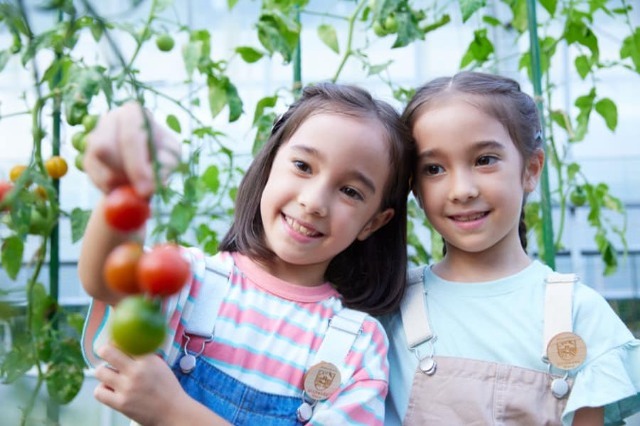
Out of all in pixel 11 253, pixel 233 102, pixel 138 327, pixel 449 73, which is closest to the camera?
pixel 138 327

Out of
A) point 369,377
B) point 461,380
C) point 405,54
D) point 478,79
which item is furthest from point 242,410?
point 405,54

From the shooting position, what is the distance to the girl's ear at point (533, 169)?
1.17 meters

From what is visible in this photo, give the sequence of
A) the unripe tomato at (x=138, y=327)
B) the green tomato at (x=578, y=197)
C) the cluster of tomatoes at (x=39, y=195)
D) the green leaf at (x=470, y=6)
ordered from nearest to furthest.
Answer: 1. the unripe tomato at (x=138, y=327)
2. the cluster of tomatoes at (x=39, y=195)
3. the green leaf at (x=470, y=6)
4. the green tomato at (x=578, y=197)

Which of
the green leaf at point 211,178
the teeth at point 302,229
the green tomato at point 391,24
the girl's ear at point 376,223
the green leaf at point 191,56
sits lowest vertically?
the green leaf at point 211,178

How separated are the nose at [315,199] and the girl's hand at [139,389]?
254mm

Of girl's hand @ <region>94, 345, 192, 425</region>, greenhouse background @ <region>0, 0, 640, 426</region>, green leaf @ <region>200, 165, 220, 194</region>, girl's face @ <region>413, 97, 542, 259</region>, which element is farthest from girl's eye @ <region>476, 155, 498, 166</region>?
greenhouse background @ <region>0, 0, 640, 426</region>

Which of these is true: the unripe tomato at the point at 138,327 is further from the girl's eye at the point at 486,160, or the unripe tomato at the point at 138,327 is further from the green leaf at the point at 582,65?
the green leaf at the point at 582,65

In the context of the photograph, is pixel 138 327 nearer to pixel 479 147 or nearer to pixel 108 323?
pixel 108 323

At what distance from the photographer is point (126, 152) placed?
0.43 metres

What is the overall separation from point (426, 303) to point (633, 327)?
1116 millimetres

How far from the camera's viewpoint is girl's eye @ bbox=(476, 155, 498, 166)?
1.08 metres

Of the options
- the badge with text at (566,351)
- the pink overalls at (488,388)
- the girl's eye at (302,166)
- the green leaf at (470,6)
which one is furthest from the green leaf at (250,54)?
the badge with text at (566,351)

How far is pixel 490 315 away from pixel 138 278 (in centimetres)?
77

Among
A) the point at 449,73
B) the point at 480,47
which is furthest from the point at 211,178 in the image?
the point at 449,73
